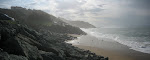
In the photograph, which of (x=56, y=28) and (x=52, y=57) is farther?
(x=56, y=28)

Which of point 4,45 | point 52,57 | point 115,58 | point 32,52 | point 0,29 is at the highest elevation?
point 0,29

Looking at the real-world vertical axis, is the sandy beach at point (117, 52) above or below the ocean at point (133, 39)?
below

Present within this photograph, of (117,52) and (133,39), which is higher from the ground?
(133,39)

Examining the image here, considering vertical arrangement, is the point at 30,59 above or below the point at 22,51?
below

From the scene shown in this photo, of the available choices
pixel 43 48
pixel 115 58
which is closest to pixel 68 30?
pixel 115 58

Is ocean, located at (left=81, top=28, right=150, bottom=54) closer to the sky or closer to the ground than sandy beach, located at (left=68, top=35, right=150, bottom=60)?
closer to the sky

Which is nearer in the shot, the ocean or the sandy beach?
the sandy beach

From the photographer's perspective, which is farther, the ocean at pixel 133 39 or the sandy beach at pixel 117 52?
the ocean at pixel 133 39

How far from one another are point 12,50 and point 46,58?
2.90m

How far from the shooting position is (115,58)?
1756cm

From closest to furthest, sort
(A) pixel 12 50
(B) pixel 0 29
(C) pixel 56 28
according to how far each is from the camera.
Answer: (A) pixel 12 50, (B) pixel 0 29, (C) pixel 56 28

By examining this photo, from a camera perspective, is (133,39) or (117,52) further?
(133,39)

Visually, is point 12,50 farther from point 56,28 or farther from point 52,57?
point 56,28

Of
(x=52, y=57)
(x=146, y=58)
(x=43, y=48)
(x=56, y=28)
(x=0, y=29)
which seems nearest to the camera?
(x=0, y=29)
